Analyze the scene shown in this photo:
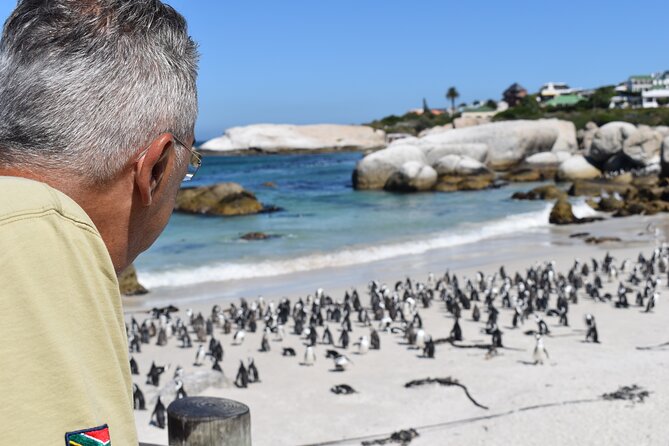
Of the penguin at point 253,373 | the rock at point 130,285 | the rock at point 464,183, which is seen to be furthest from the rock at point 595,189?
the penguin at point 253,373

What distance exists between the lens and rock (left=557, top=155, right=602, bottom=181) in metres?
47.6

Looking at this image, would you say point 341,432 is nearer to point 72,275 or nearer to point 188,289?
point 72,275

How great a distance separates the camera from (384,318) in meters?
14.0

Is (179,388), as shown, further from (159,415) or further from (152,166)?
(152,166)

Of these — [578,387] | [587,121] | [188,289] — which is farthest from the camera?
[587,121]

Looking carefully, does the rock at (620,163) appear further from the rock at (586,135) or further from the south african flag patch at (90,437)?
the south african flag patch at (90,437)

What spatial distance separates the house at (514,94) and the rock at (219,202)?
4096 inches

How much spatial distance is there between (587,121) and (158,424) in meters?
69.3

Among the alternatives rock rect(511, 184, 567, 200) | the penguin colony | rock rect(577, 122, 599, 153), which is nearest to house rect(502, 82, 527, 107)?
rock rect(577, 122, 599, 153)

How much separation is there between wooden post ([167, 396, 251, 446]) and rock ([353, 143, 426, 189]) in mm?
47286

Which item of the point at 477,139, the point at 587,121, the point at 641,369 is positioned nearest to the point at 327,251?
the point at 641,369

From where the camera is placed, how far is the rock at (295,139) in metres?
116

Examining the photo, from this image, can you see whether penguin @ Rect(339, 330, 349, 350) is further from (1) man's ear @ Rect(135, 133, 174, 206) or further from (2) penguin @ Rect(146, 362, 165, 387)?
(1) man's ear @ Rect(135, 133, 174, 206)

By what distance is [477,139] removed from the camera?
182 ft
